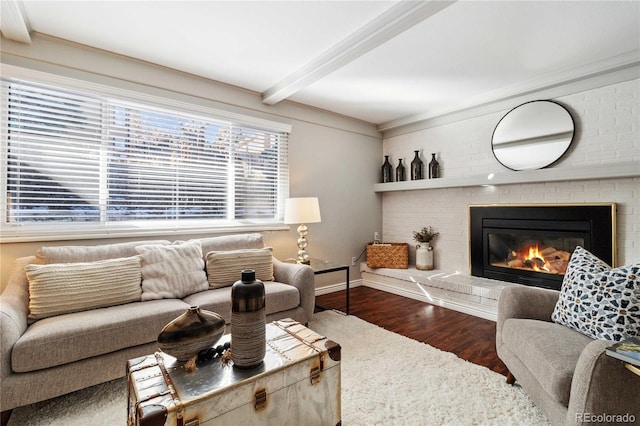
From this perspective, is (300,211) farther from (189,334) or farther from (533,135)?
(533,135)

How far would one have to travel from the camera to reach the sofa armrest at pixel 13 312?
1448 millimetres

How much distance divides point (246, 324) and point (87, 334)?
3.68 ft

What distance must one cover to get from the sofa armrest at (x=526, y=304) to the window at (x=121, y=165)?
248 cm

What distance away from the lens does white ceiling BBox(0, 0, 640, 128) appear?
1.96 m

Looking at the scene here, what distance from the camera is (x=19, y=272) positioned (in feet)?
6.39

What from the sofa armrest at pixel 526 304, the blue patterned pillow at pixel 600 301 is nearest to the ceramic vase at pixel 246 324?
the sofa armrest at pixel 526 304

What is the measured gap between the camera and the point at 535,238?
126 inches

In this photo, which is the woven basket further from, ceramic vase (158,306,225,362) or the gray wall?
ceramic vase (158,306,225,362)

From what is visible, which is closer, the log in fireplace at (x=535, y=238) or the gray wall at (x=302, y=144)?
the gray wall at (x=302, y=144)

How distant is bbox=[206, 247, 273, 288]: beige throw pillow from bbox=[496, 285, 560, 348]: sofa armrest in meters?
1.86

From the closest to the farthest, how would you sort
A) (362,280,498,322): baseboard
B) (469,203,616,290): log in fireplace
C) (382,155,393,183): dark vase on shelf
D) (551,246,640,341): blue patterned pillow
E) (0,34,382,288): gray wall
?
(551,246,640,341): blue patterned pillow < (0,34,382,288): gray wall < (469,203,616,290): log in fireplace < (362,280,498,322): baseboard < (382,155,393,183): dark vase on shelf

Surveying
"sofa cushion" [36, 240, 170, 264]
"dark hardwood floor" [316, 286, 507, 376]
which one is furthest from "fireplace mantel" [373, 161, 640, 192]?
"sofa cushion" [36, 240, 170, 264]

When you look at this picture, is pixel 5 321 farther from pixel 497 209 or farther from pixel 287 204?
pixel 497 209

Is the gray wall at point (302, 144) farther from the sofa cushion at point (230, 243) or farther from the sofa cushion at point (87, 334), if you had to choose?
the sofa cushion at point (87, 334)
